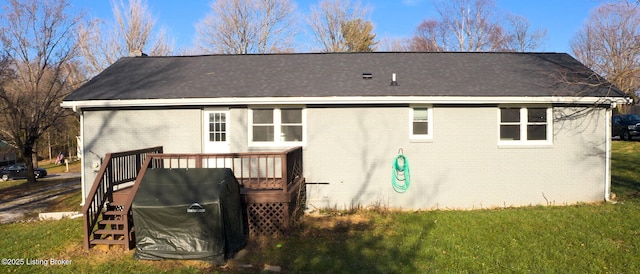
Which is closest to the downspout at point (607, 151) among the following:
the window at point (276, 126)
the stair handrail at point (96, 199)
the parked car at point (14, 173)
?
the window at point (276, 126)

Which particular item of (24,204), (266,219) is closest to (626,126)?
(266,219)

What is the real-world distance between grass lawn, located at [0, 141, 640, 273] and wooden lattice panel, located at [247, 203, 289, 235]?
0.28 meters

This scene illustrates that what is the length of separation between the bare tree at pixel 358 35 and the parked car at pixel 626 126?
17318mm

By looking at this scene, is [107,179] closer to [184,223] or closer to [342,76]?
[184,223]

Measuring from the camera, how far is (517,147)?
9430mm

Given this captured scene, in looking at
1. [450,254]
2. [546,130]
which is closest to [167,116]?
[450,254]

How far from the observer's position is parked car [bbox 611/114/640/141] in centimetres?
2100

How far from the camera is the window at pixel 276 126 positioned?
946cm

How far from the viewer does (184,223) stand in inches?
233

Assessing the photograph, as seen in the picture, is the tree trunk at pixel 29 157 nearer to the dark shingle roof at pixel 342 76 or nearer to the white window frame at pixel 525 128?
the dark shingle roof at pixel 342 76

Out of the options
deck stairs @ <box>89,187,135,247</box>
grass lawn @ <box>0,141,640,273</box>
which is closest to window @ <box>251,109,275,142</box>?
grass lawn @ <box>0,141,640,273</box>

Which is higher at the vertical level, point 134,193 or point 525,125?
point 525,125

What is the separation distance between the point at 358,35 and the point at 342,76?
72.6 ft

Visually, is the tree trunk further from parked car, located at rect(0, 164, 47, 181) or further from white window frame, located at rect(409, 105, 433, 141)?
white window frame, located at rect(409, 105, 433, 141)
